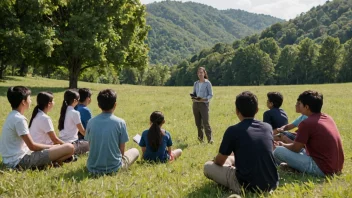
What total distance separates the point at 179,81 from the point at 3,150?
13652 centimetres

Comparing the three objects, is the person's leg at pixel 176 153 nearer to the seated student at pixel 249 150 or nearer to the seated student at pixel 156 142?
the seated student at pixel 156 142

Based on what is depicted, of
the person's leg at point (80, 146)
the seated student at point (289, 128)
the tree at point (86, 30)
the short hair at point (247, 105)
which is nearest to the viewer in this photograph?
the short hair at point (247, 105)

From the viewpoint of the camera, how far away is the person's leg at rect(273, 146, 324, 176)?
6466 millimetres

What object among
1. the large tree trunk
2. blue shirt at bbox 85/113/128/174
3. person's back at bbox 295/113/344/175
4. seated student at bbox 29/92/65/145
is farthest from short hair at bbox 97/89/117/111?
the large tree trunk

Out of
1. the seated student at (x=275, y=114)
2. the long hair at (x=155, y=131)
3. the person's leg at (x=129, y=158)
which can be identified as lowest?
the person's leg at (x=129, y=158)

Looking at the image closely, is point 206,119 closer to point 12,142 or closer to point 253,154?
point 253,154

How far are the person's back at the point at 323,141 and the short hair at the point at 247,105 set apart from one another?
139 centimetres

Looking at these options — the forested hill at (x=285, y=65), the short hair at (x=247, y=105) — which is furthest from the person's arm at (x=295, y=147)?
the forested hill at (x=285, y=65)

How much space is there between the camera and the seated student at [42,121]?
300 inches

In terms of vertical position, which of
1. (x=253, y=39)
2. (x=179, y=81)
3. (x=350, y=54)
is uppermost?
(x=253, y=39)

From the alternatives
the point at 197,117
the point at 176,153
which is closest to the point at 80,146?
the point at 176,153

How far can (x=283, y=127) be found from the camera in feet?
28.1

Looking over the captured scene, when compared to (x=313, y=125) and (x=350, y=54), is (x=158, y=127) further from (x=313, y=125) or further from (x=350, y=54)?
(x=350, y=54)

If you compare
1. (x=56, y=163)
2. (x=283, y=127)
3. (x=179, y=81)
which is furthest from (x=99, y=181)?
(x=179, y=81)
